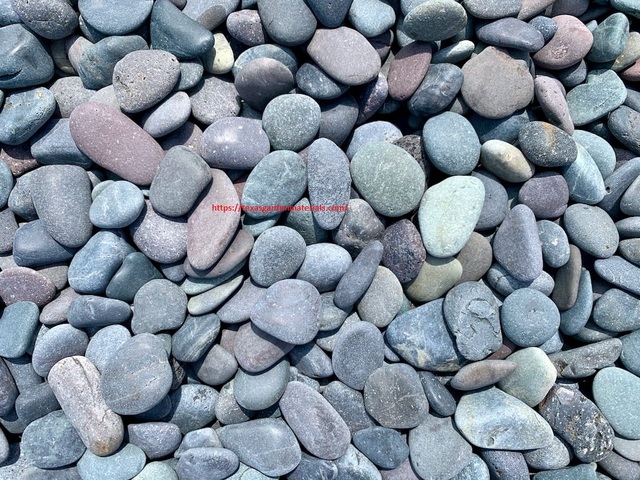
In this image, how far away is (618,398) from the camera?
4.52 feet

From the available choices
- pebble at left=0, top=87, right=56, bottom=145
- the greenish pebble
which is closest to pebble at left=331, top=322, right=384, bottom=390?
the greenish pebble

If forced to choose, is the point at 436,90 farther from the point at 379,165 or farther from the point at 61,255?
the point at 61,255

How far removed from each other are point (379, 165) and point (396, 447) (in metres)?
0.83

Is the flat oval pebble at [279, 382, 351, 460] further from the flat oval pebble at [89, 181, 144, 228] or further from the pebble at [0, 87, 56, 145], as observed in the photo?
the pebble at [0, 87, 56, 145]

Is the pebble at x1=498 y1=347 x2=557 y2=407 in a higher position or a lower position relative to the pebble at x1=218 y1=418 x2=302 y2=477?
higher

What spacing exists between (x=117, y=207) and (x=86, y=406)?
1.85 ft

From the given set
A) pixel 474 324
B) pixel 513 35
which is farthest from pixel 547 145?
pixel 474 324

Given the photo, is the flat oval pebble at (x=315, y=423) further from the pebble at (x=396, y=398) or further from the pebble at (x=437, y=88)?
the pebble at (x=437, y=88)

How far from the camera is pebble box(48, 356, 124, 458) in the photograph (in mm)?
1248

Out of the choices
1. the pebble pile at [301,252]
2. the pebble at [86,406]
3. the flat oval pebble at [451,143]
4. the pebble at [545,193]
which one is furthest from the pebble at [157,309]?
the pebble at [545,193]

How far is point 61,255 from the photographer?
138 centimetres

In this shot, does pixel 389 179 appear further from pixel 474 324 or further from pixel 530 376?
pixel 530 376

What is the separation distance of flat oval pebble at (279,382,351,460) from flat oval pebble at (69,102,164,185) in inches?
31.1

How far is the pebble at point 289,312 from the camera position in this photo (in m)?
1.28
